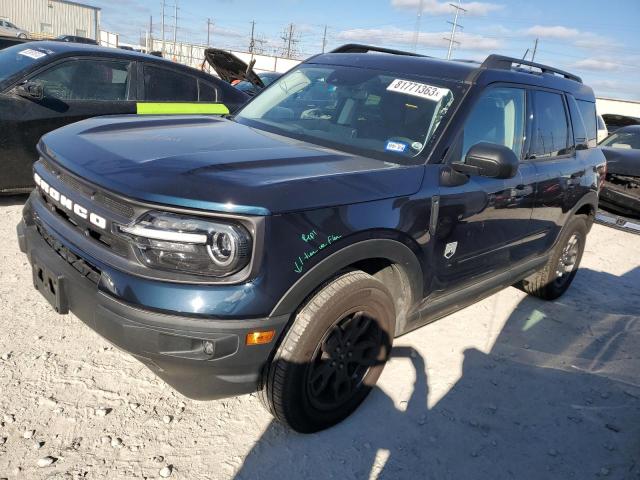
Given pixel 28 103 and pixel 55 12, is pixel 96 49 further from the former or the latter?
pixel 55 12

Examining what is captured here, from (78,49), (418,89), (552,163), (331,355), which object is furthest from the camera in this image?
(78,49)

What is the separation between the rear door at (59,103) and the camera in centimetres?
466

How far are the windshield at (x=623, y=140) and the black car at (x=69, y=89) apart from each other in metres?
7.38

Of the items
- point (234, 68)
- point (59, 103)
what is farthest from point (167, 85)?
point (234, 68)

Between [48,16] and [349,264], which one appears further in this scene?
[48,16]

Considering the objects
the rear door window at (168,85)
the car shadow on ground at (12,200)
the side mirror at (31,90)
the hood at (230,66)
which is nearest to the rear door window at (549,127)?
the rear door window at (168,85)

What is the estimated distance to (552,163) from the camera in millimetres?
3818

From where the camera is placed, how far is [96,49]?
17.2 ft

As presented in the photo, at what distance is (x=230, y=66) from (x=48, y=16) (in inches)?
1934

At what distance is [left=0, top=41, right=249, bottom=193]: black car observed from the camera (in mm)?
4668

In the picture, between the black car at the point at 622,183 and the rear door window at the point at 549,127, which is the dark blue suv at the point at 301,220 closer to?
the rear door window at the point at 549,127

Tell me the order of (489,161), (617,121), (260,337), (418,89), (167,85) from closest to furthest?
(260,337)
(489,161)
(418,89)
(167,85)
(617,121)

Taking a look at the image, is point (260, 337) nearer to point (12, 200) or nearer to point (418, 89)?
point (418, 89)

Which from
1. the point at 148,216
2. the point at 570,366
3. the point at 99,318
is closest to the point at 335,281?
the point at 148,216
